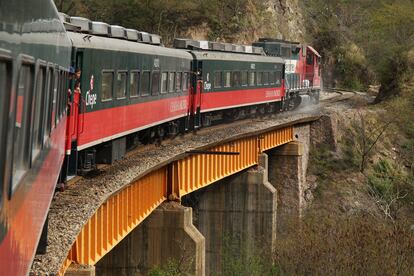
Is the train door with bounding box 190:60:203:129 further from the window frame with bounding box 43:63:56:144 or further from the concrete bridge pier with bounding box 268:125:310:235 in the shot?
the window frame with bounding box 43:63:56:144

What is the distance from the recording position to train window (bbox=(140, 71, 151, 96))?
763 inches

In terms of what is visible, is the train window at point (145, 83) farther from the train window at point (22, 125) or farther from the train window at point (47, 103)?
the train window at point (22, 125)

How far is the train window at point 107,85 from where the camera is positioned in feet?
51.4

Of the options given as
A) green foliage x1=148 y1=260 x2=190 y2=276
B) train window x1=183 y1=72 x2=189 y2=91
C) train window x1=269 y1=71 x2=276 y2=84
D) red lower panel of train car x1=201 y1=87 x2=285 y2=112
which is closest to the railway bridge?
green foliage x1=148 y1=260 x2=190 y2=276

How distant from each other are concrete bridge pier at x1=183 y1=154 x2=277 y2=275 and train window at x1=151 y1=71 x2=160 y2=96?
481 inches

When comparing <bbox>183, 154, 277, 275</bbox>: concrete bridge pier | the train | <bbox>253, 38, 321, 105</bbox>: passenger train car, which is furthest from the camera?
<bbox>253, 38, 321, 105</bbox>: passenger train car

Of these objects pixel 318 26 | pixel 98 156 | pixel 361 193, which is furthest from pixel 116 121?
pixel 318 26

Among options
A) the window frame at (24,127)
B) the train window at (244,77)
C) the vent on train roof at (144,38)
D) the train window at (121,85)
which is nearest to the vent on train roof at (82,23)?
the train window at (121,85)

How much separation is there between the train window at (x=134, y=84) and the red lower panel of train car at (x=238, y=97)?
31.3 feet

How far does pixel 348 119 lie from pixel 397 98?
732 centimetres

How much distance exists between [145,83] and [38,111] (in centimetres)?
1394

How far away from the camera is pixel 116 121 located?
16.8 m

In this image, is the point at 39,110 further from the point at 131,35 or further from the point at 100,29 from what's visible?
the point at 131,35

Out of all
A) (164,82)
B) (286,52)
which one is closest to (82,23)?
(164,82)
